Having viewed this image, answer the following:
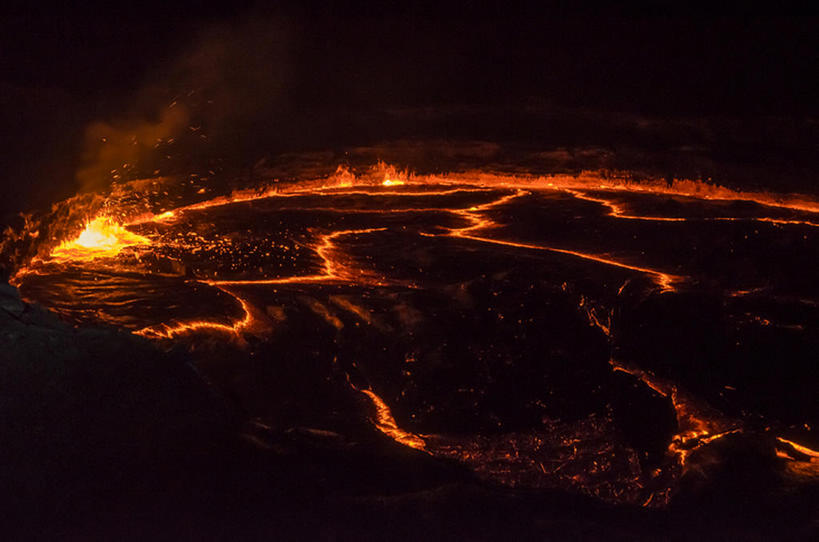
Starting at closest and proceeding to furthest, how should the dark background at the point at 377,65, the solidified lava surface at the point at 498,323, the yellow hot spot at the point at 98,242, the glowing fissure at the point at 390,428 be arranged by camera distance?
the dark background at the point at 377,65 < the yellow hot spot at the point at 98,242 < the solidified lava surface at the point at 498,323 < the glowing fissure at the point at 390,428

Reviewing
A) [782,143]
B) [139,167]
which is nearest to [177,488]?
[139,167]

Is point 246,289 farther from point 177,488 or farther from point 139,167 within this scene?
point 139,167

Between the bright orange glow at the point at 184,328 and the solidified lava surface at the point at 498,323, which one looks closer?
the solidified lava surface at the point at 498,323

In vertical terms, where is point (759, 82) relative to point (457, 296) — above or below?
above

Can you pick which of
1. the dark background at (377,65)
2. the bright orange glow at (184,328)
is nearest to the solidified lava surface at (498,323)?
the bright orange glow at (184,328)

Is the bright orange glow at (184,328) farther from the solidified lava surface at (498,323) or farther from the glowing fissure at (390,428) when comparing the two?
the glowing fissure at (390,428)
